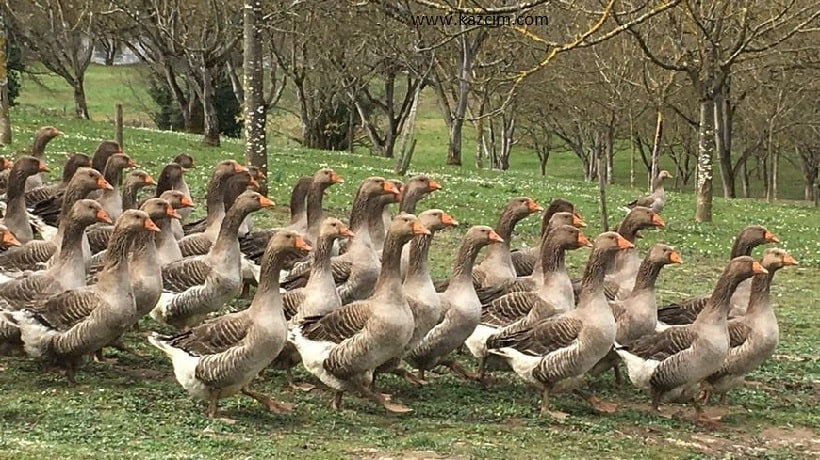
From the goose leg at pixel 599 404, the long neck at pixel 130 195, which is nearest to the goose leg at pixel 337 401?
the goose leg at pixel 599 404

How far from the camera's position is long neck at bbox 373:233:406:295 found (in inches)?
368

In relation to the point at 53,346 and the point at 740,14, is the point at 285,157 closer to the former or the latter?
the point at 740,14

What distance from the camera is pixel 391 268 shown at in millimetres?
9516

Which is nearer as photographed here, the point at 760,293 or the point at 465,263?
the point at 760,293

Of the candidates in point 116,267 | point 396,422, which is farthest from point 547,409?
point 116,267

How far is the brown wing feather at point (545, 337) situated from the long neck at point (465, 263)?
756 mm

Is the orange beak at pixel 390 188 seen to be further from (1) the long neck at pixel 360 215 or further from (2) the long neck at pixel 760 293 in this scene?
(2) the long neck at pixel 760 293

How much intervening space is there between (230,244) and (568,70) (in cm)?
3357

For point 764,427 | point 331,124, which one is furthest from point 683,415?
point 331,124

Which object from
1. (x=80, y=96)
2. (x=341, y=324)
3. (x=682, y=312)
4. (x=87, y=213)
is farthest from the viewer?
(x=80, y=96)

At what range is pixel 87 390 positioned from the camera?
30.8 ft

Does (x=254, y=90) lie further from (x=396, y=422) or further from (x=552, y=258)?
(x=396, y=422)

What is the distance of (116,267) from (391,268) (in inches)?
99.7

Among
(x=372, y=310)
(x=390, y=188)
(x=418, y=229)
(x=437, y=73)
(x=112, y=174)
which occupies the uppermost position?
(x=437, y=73)
